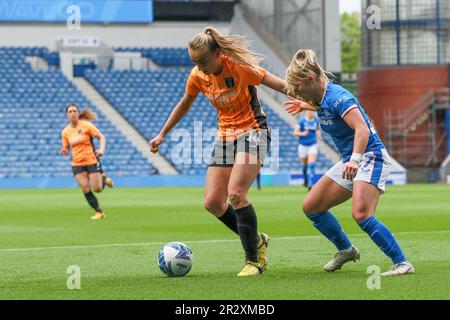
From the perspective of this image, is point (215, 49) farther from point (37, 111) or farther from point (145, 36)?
point (145, 36)

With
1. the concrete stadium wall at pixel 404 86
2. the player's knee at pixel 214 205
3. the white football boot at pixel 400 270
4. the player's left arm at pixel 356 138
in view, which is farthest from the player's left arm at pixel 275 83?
the concrete stadium wall at pixel 404 86

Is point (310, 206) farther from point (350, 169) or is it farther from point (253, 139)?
point (350, 169)

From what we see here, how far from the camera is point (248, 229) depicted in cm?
1003

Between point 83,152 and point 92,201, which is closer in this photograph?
point 92,201

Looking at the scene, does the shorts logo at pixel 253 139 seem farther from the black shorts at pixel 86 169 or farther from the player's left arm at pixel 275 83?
the black shorts at pixel 86 169

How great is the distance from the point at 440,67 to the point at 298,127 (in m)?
18.8

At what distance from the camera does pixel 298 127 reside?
30828 millimetres

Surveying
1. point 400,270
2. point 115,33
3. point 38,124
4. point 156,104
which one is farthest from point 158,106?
point 400,270

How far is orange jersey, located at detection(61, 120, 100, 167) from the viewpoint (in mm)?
20203

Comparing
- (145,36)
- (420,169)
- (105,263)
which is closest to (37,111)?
(145,36)

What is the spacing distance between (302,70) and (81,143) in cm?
1139

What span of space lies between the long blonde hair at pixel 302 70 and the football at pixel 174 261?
72.8 inches

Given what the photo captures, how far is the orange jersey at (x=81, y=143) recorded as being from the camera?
20.2 m

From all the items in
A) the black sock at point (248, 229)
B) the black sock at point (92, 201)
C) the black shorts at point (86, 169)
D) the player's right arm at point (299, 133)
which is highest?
the black sock at point (248, 229)
